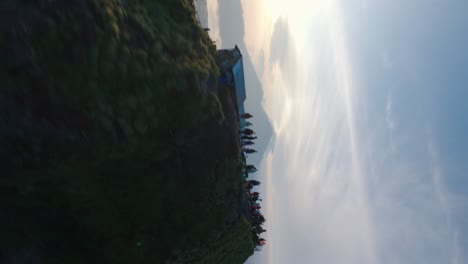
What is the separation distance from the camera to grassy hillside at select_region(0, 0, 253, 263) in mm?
10977

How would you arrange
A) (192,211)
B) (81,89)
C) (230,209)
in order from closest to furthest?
(81,89)
(192,211)
(230,209)

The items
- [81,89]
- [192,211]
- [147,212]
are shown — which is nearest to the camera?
[81,89]

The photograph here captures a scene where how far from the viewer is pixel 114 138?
44.1 feet

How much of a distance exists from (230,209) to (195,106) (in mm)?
9537

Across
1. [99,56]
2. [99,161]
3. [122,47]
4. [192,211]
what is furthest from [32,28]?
[192,211]

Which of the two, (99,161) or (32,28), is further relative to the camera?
(99,161)

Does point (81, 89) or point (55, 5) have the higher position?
point (55, 5)

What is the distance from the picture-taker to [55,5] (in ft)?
35.5

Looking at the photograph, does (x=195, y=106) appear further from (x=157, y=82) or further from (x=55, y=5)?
(x=55, y=5)

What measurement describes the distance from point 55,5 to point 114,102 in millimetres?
4407

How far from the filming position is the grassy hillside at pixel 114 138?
36.0ft

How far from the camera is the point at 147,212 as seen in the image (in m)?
18.2

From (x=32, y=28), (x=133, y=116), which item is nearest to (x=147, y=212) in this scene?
(x=133, y=116)

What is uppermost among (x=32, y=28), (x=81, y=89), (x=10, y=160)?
(x=32, y=28)
